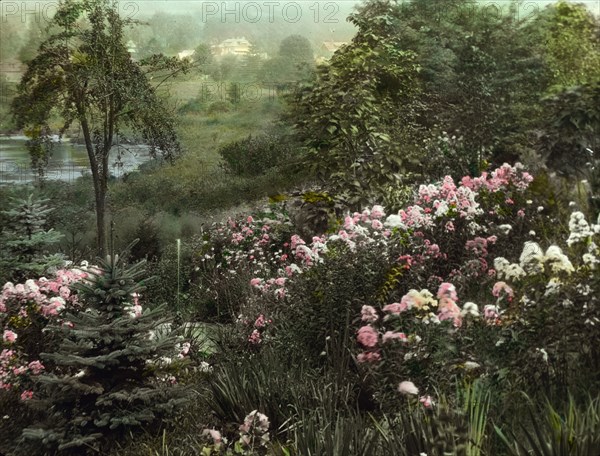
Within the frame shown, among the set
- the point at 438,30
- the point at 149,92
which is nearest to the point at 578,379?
the point at 149,92

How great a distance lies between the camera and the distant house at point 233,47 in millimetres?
10531

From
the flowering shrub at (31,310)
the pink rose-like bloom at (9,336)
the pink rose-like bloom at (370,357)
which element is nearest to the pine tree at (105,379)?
the pink rose-like bloom at (9,336)

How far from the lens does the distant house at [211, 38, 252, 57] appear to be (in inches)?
415

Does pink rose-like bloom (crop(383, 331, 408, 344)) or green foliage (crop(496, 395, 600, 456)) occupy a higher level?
pink rose-like bloom (crop(383, 331, 408, 344))

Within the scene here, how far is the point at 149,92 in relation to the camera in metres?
8.65

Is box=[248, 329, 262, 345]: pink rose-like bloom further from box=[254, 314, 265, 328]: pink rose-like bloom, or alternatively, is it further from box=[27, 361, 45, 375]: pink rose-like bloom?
box=[27, 361, 45, 375]: pink rose-like bloom

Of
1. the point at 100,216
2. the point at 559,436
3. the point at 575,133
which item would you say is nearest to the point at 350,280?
the point at 559,436

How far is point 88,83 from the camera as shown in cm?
853

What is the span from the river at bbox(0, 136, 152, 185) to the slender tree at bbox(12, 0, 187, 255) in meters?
0.32

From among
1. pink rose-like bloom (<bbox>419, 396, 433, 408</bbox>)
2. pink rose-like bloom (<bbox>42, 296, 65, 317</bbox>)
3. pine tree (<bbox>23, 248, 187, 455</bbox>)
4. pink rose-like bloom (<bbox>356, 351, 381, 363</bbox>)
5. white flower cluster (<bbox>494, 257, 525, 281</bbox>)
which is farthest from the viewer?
pink rose-like bloom (<bbox>42, 296, 65, 317</bbox>)

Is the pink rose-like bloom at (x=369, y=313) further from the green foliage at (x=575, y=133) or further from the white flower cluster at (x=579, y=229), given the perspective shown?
the green foliage at (x=575, y=133)

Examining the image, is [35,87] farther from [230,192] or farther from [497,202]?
[497,202]

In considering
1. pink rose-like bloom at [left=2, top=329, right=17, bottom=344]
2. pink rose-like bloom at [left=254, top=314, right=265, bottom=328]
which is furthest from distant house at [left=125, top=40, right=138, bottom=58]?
pink rose-like bloom at [left=2, top=329, right=17, bottom=344]

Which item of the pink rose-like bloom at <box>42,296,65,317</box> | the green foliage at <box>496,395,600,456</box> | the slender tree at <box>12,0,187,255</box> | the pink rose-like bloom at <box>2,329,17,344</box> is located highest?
the slender tree at <box>12,0,187,255</box>
